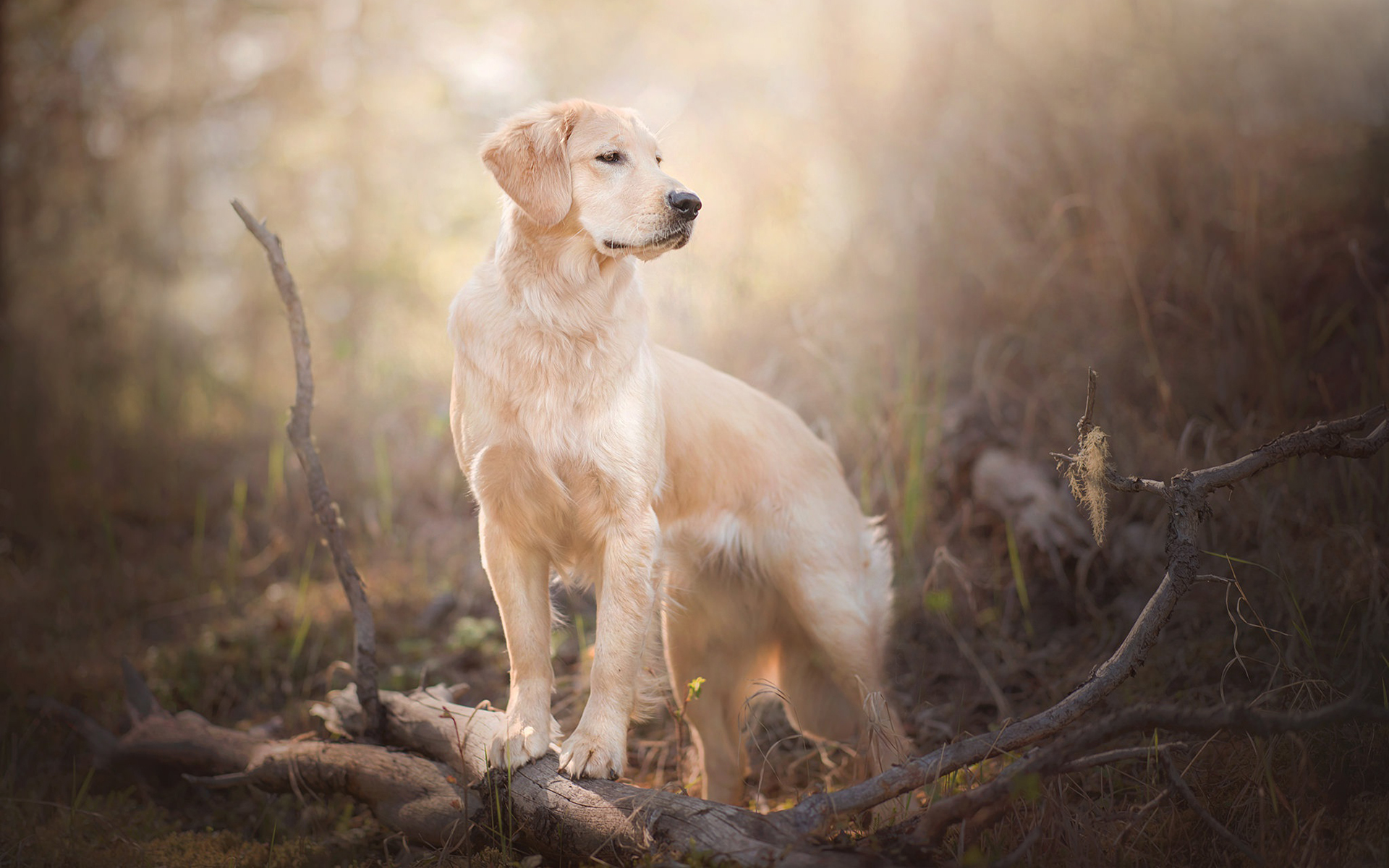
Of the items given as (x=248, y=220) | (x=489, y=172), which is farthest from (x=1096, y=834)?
(x=248, y=220)

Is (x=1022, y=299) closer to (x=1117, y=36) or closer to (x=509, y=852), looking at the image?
(x=1117, y=36)

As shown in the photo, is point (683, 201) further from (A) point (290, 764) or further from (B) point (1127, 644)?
(A) point (290, 764)

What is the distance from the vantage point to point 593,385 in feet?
7.78

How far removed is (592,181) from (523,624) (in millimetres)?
1333

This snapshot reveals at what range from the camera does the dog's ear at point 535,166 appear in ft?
7.85

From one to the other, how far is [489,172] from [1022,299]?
141 inches

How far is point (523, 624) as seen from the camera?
238 cm

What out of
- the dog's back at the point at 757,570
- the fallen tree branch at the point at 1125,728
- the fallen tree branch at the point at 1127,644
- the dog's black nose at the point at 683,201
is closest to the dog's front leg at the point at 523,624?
the dog's back at the point at 757,570

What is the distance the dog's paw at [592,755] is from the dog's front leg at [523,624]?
0.13 m

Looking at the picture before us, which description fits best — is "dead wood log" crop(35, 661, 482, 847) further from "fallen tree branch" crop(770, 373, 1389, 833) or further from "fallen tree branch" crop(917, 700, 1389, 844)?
"fallen tree branch" crop(917, 700, 1389, 844)

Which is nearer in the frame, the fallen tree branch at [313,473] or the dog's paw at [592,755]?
the dog's paw at [592,755]

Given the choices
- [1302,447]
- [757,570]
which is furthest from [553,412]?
[1302,447]

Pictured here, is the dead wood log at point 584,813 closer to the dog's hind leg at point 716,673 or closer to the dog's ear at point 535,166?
the dog's hind leg at point 716,673

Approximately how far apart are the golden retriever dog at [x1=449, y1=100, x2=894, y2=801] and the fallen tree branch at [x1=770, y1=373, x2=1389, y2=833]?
729 mm
